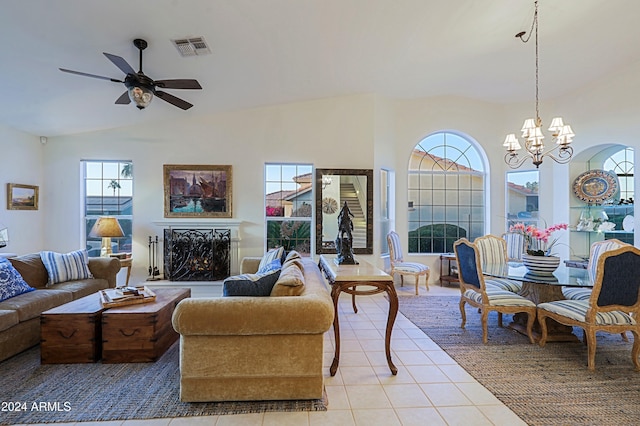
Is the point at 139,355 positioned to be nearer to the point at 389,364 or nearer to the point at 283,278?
the point at 283,278

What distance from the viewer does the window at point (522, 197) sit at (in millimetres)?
5754

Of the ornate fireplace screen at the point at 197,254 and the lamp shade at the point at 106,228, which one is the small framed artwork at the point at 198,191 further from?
the lamp shade at the point at 106,228

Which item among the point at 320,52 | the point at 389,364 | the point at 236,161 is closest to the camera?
the point at 389,364

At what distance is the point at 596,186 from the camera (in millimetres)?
5062

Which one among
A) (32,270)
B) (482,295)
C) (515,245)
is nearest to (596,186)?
(515,245)

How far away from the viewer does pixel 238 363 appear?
6.83ft

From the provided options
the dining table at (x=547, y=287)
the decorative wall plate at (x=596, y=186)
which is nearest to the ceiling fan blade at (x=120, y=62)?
the dining table at (x=547, y=287)

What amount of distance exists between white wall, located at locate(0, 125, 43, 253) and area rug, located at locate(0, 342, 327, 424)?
2.68 metres

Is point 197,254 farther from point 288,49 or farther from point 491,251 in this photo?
point 491,251

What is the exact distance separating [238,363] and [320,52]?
3.39m

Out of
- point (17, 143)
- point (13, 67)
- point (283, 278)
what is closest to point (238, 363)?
point (283, 278)

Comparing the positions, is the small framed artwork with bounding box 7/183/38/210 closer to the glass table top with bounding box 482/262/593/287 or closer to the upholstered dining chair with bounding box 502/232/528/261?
the glass table top with bounding box 482/262/593/287

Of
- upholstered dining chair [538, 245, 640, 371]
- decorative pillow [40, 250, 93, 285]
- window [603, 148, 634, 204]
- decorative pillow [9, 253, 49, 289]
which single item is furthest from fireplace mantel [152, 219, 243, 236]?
window [603, 148, 634, 204]

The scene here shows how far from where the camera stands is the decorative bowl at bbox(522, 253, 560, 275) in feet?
10.9
